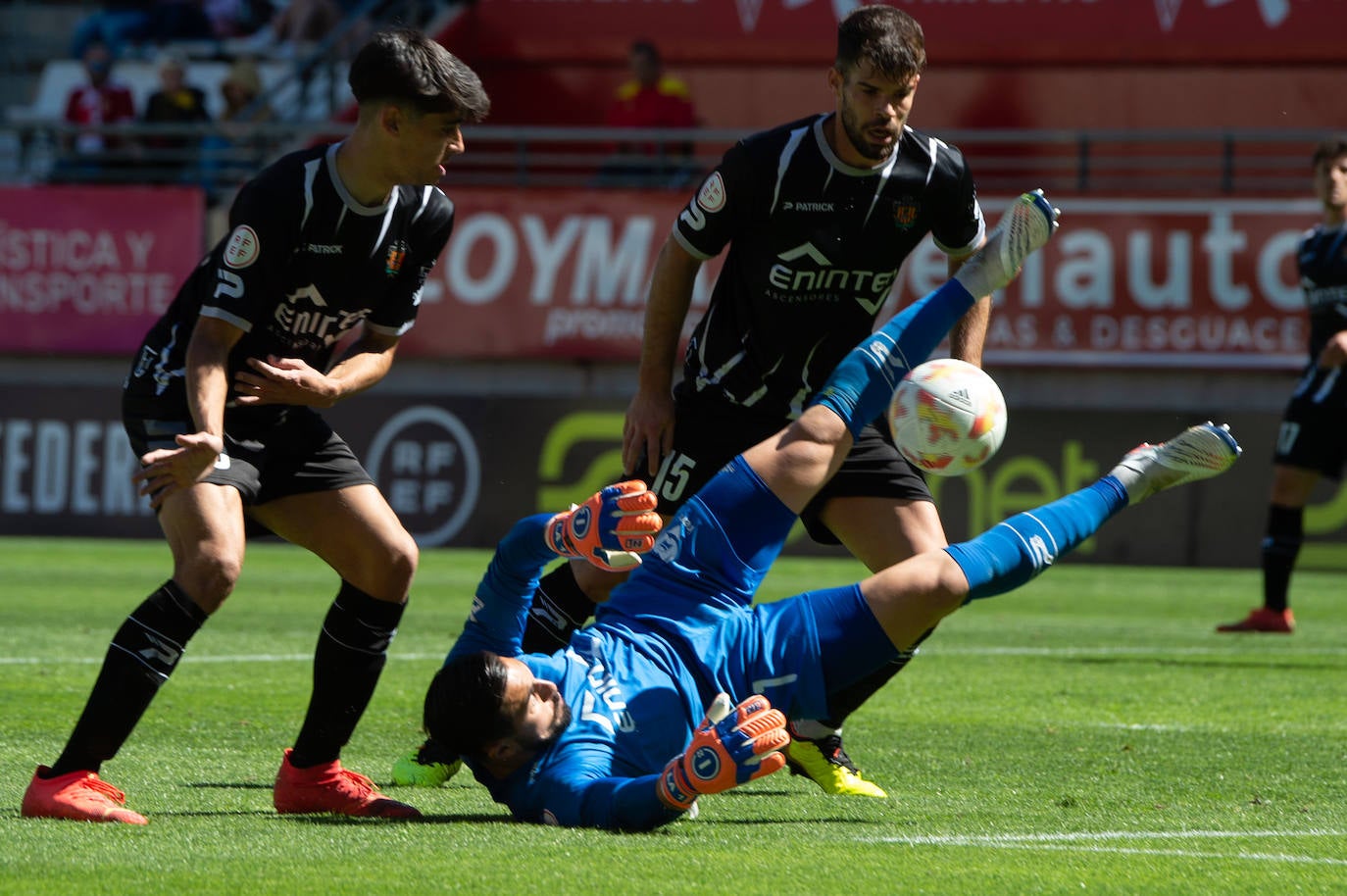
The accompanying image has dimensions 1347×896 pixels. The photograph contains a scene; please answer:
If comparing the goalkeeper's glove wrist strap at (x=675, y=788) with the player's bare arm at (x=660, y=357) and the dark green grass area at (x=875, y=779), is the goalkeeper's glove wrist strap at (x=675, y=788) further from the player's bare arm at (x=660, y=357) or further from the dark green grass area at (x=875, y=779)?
the player's bare arm at (x=660, y=357)

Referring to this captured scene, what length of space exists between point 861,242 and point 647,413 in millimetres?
811

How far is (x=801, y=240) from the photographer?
5.77 metres

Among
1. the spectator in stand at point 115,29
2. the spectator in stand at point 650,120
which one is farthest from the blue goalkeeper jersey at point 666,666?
the spectator in stand at point 115,29

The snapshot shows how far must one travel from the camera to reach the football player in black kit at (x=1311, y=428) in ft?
35.9

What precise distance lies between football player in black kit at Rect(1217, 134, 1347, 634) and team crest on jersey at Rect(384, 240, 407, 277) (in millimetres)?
6907

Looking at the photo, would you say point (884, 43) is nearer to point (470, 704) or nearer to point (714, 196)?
point (714, 196)

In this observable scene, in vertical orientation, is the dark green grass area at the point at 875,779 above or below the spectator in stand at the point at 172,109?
below

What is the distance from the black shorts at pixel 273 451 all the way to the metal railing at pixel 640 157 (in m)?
14.4

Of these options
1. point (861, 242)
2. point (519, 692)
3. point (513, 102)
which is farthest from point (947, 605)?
point (513, 102)

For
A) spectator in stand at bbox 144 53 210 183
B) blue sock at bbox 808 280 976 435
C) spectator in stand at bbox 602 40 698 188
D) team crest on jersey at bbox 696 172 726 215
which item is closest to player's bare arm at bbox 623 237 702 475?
team crest on jersey at bbox 696 172 726 215

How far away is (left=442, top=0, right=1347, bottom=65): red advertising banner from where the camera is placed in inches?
866

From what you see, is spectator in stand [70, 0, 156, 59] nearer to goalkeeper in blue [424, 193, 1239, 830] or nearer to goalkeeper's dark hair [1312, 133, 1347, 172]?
goalkeeper's dark hair [1312, 133, 1347, 172]

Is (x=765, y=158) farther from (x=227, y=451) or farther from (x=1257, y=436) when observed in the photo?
(x=1257, y=436)

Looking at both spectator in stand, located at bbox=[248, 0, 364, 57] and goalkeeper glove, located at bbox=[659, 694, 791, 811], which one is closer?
goalkeeper glove, located at bbox=[659, 694, 791, 811]
